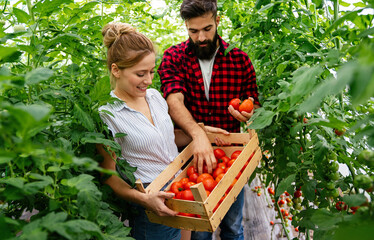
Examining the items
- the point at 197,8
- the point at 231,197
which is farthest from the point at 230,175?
the point at 197,8

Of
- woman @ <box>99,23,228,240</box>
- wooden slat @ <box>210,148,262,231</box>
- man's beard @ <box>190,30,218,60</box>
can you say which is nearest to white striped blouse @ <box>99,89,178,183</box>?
woman @ <box>99,23,228,240</box>

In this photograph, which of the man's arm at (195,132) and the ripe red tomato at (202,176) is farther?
the man's arm at (195,132)

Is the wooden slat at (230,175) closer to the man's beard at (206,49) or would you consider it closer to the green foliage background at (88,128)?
the green foliage background at (88,128)

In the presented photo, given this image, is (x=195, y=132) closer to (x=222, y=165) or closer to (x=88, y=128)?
(x=222, y=165)

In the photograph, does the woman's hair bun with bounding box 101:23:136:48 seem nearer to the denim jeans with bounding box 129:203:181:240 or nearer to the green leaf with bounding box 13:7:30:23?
the green leaf with bounding box 13:7:30:23

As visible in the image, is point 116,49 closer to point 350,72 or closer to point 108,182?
point 108,182

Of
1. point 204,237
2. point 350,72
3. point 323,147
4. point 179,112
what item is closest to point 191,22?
point 179,112

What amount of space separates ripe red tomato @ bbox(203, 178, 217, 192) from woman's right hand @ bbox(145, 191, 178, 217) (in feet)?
0.93

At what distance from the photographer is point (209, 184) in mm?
1710

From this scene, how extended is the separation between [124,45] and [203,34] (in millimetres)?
680

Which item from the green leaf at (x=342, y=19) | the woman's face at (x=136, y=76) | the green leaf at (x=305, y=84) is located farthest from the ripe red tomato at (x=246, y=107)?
the green leaf at (x=305, y=84)

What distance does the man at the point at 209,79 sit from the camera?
2.20m

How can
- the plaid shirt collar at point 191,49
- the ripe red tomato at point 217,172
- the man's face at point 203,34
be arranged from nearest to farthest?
the ripe red tomato at point 217,172 < the man's face at point 203,34 < the plaid shirt collar at point 191,49

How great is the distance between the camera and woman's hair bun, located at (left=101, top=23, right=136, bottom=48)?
176cm
